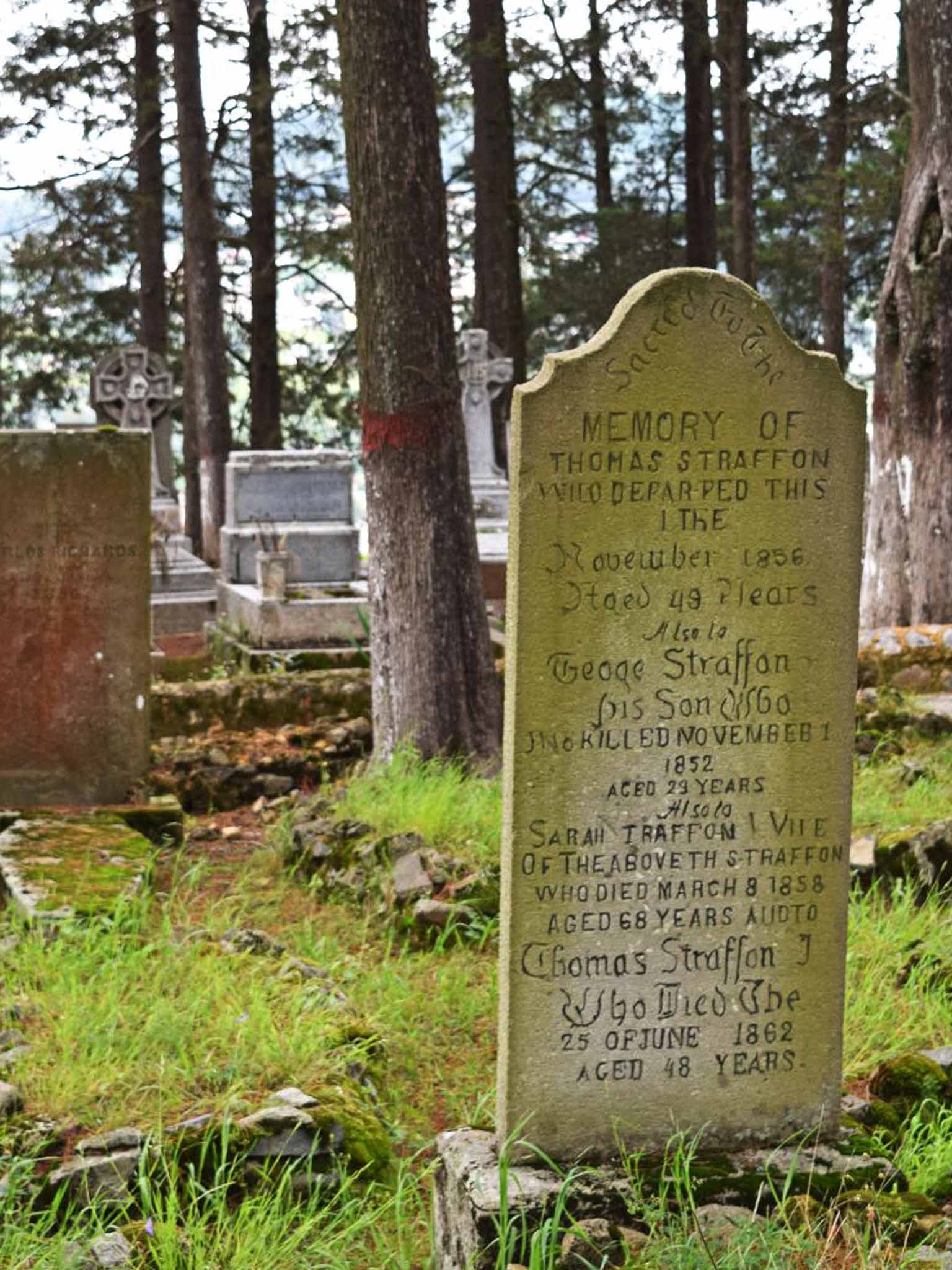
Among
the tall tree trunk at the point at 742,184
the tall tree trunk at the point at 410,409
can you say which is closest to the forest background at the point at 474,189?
the tall tree trunk at the point at 742,184

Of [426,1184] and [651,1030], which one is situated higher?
[651,1030]

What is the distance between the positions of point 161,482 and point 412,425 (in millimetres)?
13285

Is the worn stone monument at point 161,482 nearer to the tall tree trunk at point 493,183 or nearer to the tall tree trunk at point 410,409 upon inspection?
the tall tree trunk at point 493,183

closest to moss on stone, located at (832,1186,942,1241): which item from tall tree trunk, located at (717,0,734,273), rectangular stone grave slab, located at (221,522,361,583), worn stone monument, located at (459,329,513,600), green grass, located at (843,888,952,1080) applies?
green grass, located at (843,888,952,1080)

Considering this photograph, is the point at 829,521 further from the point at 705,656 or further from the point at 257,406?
the point at 257,406

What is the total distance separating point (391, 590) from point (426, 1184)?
14.5 feet

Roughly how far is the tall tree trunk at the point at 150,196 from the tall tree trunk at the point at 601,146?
21.3 feet

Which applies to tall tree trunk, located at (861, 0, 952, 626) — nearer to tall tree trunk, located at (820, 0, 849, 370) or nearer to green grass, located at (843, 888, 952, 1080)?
green grass, located at (843, 888, 952, 1080)

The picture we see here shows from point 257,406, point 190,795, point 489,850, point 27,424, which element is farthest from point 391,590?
point 27,424

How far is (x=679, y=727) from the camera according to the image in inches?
149

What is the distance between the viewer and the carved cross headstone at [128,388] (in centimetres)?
2073

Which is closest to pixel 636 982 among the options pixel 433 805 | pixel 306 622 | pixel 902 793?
pixel 433 805

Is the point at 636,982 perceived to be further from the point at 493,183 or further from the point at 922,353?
the point at 493,183

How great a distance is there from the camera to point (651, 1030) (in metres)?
3.85
